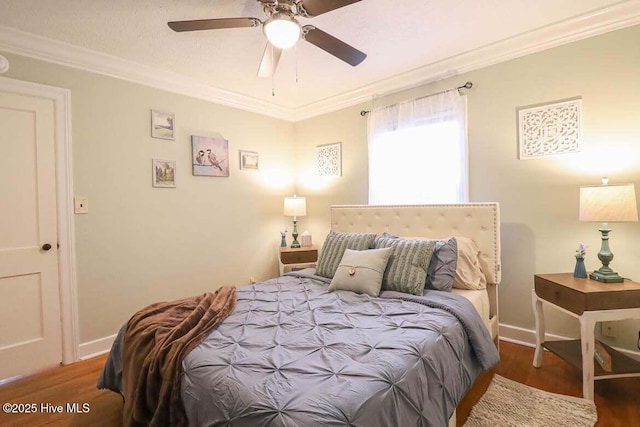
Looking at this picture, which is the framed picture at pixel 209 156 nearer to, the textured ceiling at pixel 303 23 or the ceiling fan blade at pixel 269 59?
the textured ceiling at pixel 303 23

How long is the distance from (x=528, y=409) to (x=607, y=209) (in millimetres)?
1302

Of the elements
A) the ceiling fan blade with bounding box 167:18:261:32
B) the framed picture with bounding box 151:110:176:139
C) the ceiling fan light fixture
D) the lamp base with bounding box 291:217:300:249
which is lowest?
the lamp base with bounding box 291:217:300:249

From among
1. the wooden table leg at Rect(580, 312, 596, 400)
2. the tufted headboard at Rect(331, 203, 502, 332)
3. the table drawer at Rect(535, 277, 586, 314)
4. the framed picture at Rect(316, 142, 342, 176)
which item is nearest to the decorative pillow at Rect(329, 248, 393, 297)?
the tufted headboard at Rect(331, 203, 502, 332)

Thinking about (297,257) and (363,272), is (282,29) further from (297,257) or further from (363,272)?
(297,257)

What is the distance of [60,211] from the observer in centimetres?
255

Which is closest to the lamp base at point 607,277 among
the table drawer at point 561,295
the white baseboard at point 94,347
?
the table drawer at point 561,295

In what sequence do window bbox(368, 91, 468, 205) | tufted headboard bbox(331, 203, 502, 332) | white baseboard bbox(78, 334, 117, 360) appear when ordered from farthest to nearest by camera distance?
1. window bbox(368, 91, 468, 205)
2. white baseboard bbox(78, 334, 117, 360)
3. tufted headboard bbox(331, 203, 502, 332)

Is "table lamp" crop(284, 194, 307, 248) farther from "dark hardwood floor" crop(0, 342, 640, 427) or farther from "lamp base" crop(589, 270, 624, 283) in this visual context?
"lamp base" crop(589, 270, 624, 283)

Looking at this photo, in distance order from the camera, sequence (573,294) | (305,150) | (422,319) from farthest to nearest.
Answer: (305,150)
(573,294)
(422,319)

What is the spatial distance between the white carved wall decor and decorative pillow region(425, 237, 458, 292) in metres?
1.07

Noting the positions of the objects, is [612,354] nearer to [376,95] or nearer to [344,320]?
[344,320]

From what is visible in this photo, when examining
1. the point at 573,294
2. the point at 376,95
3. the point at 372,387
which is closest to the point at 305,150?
the point at 376,95

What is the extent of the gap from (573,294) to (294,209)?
2780 mm

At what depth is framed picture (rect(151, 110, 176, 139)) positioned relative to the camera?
10.0ft
